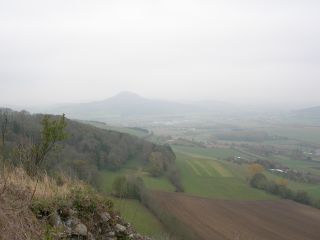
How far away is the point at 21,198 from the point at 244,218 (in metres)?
29.4

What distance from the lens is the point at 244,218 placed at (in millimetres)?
32188

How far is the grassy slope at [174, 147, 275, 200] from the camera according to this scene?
4128cm

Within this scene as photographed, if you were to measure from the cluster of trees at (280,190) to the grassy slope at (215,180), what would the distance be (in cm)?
149

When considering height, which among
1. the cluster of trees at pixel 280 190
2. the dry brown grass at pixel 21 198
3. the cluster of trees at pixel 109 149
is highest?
the dry brown grass at pixel 21 198

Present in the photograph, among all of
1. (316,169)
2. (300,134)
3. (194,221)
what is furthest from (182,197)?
(300,134)

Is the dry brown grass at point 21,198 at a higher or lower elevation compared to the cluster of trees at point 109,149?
higher

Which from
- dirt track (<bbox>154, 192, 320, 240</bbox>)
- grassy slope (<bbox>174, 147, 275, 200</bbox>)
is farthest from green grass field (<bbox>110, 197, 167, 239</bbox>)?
grassy slope (<bbox>174, 147, 275, 200</bbox>)

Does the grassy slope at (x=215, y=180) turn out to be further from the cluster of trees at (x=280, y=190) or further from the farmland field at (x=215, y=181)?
the cluster of trees at (x=280, y=190)

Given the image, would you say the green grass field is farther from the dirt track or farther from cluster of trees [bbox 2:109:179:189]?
cluster of trees [bbox 2:109:179:189]

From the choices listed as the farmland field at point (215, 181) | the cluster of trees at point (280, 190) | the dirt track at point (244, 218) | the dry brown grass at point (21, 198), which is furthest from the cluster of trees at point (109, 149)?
the dry brown grass at point (21, 198)

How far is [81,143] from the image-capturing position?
45656 mm

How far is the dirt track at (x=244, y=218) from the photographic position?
2711 centimetres

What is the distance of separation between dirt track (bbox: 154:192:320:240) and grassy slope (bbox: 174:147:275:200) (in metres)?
2.68

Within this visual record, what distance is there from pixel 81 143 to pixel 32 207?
40.8 meters
